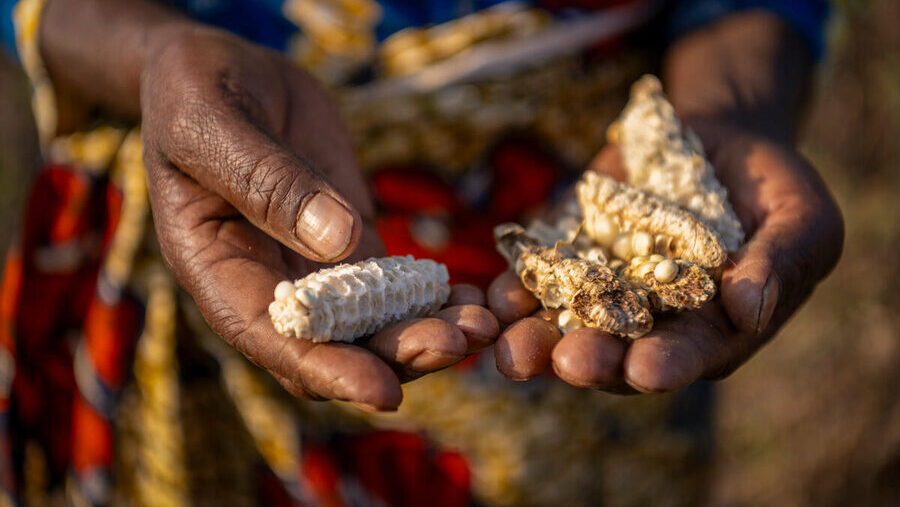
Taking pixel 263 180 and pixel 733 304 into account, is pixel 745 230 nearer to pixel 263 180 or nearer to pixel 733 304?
pixel 733 304

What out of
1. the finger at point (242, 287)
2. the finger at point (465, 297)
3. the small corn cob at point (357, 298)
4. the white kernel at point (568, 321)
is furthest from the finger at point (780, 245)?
the finger at point (242, 287)

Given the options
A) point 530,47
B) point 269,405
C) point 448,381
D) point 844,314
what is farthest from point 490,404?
point 844,314

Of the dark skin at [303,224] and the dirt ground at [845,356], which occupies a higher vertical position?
the dark skin at [303,224]

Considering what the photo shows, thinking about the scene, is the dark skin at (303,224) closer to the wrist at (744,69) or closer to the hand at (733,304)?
the hand at (733,304)

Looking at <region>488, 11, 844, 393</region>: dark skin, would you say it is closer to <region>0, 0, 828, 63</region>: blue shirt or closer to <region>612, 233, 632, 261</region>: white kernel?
<region>612, 233, 632, 261</region>: white kernel

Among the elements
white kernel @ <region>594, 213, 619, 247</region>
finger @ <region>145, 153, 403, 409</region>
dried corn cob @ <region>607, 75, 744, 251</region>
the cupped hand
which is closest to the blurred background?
dried corn cob @ <region>607, 75, 744, 251</region>

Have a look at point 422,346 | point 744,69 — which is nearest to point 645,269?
point 422,346
